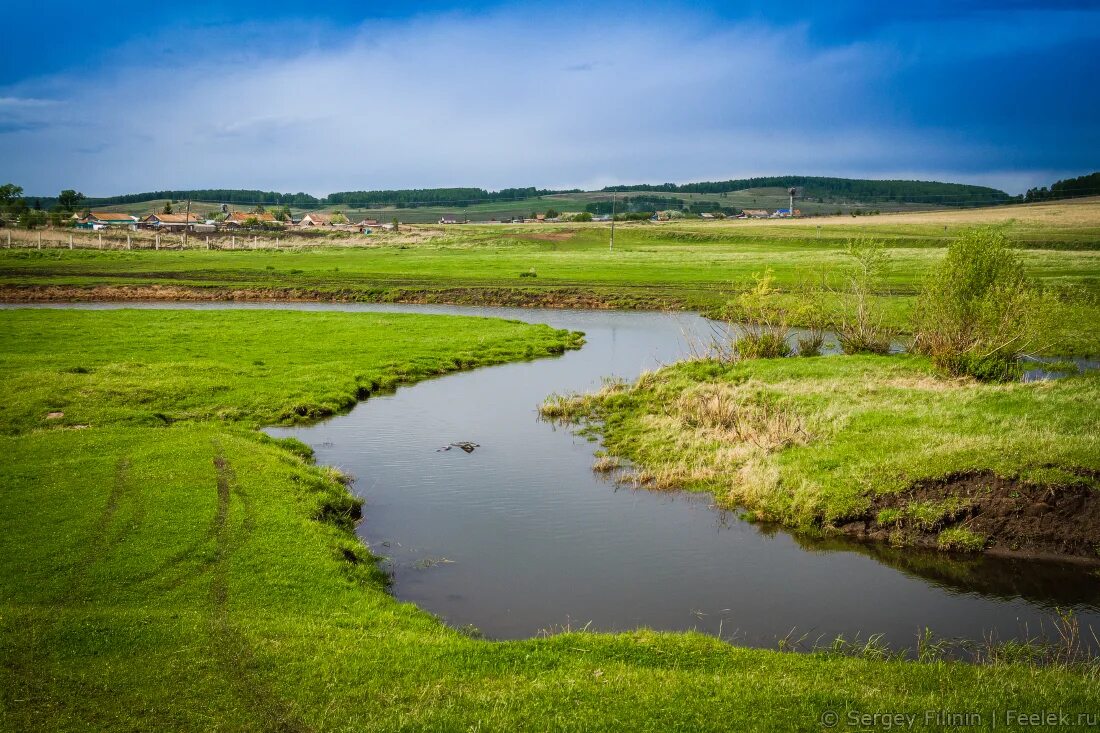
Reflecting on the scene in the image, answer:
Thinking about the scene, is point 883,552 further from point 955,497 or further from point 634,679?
point 634,679

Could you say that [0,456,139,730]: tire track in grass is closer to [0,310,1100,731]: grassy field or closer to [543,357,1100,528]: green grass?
[0,310,1100,731]: grassy field

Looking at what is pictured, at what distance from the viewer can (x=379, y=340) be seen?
155 ft

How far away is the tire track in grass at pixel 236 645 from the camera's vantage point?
32.6 ft

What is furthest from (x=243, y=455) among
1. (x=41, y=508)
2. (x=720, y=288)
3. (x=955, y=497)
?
(x=720, y=288)

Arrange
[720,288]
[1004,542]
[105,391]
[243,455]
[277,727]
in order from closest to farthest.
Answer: [277,727]
[1004,542]
[243,455]
[105,391]
[720,288]

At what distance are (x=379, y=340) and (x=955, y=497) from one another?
34.6 metres

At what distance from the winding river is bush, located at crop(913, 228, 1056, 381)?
14.2 meters

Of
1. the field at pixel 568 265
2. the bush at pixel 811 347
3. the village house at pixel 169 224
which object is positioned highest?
the village house at pixel 169 224

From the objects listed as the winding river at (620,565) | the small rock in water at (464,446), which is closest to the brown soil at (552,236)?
the small rock in water at (464,446)

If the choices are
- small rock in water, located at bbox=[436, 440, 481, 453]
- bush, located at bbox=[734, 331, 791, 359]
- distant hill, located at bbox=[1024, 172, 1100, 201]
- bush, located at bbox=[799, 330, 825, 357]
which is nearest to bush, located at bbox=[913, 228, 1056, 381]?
bush, located at bbox=[799, 330, 825, 357]

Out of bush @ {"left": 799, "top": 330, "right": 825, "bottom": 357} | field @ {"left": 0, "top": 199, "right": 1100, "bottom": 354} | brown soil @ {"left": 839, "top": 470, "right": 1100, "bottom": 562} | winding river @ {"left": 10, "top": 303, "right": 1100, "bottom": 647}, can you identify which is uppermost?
field @ {"left": 0, "top": 199, "right": 1100, "bottom": 354}

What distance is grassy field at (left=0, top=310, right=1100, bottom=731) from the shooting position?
9.90 metres

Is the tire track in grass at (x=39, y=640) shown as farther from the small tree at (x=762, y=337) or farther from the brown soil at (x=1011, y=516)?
the small tree at (x=762, y=337)

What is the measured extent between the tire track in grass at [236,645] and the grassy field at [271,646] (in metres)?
0.04
